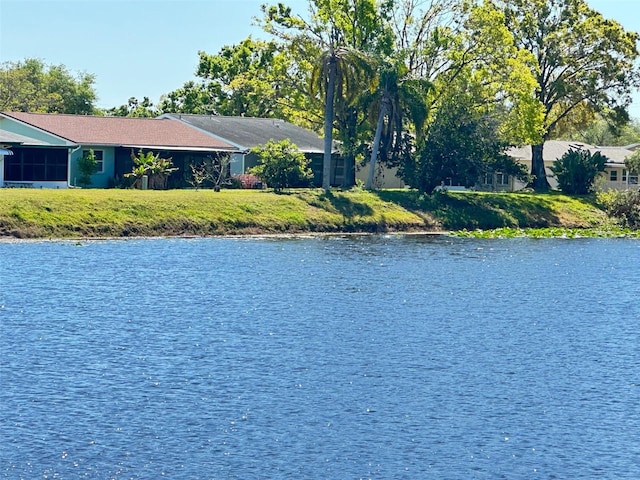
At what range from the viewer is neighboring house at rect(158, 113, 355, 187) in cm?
7750

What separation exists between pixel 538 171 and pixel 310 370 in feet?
217

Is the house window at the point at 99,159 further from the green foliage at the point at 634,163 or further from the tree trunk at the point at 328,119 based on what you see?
the green foliage at the point at 634,163

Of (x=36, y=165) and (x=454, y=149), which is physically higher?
(x=454, y=149)

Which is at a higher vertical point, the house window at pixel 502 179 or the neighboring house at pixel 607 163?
the neighboring house at pixel 607 163

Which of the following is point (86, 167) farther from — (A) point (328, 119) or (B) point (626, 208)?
(B) point (626, 208)

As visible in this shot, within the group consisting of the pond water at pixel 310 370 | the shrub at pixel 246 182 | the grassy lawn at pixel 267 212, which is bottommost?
the pond water at pixel 310 370

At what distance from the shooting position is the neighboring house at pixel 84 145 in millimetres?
67250

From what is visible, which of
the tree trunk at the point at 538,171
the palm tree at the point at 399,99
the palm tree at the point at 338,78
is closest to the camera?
the palm tree at the point at 338,78

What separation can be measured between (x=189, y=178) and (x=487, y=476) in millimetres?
55287

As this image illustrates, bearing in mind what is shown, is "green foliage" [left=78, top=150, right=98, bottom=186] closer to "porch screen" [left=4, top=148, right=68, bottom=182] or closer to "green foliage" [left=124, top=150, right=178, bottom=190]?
"porch screen" [left=4, top=148, right=68, bottom=182]

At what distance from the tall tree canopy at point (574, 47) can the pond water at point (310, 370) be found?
4078 centimetres

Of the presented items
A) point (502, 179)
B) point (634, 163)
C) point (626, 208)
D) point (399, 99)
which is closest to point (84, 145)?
point (399, 99)

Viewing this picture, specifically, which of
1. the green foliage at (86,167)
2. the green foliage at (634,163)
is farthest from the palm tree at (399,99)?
the green foliage at (634,163)

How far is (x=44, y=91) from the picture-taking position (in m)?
127
